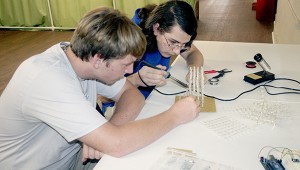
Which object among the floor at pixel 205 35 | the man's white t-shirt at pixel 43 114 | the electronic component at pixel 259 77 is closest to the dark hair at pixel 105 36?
the man's white t-shirt at pixel 43 114

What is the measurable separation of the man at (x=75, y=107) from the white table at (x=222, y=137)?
0.04 m

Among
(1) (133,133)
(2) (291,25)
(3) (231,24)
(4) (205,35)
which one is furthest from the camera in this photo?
(3) (231,24)

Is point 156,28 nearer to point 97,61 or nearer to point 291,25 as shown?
point 97,61

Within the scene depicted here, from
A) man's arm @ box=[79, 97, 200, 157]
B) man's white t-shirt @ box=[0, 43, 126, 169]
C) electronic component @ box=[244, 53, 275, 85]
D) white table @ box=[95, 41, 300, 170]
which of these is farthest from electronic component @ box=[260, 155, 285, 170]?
electronic component @ box=[244, 53, 275, 85]

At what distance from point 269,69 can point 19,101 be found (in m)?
1.22

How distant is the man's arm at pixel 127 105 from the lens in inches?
44.7

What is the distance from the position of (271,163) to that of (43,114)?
0.68 meters

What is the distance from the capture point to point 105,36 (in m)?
0.93

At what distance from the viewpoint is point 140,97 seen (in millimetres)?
1226

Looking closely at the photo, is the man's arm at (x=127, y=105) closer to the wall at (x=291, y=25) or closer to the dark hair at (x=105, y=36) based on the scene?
the dark hair at (x=105, y=36)

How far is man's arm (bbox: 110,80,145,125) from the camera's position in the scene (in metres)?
1.13

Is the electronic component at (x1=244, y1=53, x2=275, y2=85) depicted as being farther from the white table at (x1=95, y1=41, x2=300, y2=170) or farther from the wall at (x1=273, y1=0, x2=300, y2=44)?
the wall at (x1=273, y1=0, x2=300, y2=44)

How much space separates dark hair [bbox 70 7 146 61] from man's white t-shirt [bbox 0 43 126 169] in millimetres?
102

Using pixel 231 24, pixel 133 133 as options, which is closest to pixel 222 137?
pixel 133 133
